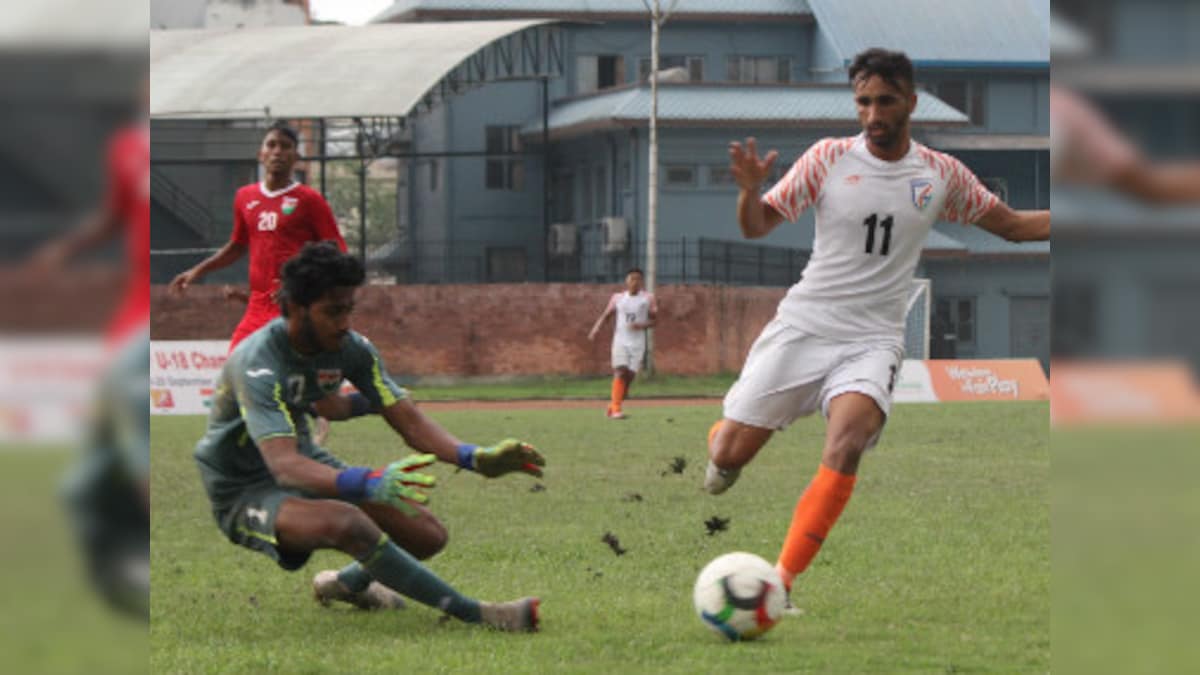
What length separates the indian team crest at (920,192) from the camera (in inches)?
301

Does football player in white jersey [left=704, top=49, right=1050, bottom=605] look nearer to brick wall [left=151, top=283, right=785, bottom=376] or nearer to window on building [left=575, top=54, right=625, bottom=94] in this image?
brick wall [left=151, top=283, right=785, bottom=376]

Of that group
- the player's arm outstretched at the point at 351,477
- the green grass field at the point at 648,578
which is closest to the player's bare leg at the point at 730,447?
the green grass field at the point at 648,578

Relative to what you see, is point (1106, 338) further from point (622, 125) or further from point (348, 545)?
point (622, 125)

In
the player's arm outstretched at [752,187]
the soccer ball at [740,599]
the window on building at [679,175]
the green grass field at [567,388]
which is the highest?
the window on building at [679,175]

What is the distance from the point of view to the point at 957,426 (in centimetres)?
2188

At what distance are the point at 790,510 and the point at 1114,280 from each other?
10.4m

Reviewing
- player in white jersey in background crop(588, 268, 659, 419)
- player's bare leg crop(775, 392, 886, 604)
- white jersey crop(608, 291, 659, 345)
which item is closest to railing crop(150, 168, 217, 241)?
white jersey crop(608, 291, 659, 345)

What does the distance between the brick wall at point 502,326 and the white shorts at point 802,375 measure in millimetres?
33805

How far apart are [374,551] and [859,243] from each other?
2574mm

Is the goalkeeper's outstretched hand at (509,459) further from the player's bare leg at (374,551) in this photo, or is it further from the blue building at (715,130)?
the blue building at (715,130)

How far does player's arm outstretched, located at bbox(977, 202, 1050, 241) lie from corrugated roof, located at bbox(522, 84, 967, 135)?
40802 mm

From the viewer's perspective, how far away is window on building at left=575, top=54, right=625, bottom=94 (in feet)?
191

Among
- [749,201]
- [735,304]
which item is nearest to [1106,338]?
[749,201]

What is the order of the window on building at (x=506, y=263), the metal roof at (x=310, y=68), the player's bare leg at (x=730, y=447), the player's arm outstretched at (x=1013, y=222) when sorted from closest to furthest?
the player's arm outstretched at (x=1013, y=222)
the player's bare leg at (x=730, y=447)
the metal roof at (x=310, y=68)
the window on building at (x=506, y=263)
